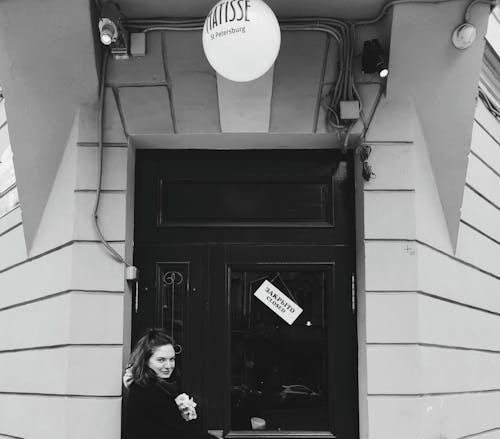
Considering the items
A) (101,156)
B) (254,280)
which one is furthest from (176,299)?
(101,156)

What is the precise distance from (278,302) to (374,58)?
1.83 metres

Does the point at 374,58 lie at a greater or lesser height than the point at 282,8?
lesser

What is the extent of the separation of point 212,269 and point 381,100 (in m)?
1.69

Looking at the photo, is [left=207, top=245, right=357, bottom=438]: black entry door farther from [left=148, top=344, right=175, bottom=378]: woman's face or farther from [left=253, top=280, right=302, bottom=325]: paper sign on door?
[left=148, top=344, right=175, bottom=378]: woman's face

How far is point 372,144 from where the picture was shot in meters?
4.79

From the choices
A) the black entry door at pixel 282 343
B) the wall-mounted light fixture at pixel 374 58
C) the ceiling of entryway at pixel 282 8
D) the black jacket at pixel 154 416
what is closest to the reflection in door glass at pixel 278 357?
the black entry door at pixel 282 343

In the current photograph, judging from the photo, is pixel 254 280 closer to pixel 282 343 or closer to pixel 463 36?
pixel 282 343

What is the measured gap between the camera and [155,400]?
4090mm

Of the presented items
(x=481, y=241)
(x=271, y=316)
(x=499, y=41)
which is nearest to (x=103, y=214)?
(x=271, y=316)

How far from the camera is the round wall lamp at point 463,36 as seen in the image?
452 cm

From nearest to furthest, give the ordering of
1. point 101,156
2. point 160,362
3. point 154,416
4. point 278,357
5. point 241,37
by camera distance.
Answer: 1. point 241,37
2. point 154,416
3. point 160,362
4. point 101,156
5. point 278,357

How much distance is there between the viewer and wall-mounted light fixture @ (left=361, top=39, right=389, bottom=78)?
4.57 m

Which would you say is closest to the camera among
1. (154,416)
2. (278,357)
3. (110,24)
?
(154,416)

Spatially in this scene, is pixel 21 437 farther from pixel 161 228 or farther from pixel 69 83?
pixel 69 83
